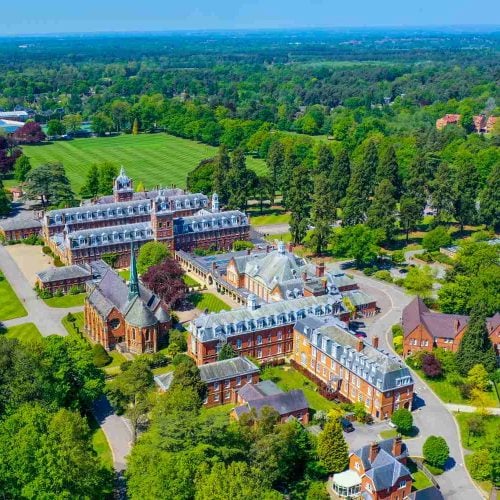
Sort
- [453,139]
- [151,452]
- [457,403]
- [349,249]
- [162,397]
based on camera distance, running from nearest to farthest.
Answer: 1. [151,452]
2. [162,397]
3. [457,403]
4. [349,249]
5. [453,139]

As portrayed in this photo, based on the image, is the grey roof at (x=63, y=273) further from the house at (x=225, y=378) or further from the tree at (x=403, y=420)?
the tree at (x=403, y=420)

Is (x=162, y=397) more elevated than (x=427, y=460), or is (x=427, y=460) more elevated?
(x=162, y=397)

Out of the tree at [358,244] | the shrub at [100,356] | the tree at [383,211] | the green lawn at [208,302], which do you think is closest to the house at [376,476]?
the shrub at [100,356]

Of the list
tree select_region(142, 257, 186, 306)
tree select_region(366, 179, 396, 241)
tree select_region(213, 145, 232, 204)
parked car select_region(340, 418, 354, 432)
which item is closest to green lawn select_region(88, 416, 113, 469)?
parked car select_region(340, 418, 354, 432)

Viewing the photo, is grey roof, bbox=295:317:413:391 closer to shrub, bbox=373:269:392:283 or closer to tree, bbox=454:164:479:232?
shrub, bbox=373:269:392:283

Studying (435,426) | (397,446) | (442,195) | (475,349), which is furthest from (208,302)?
(442,195)

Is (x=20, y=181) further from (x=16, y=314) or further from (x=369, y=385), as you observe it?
(x=369, y=385)

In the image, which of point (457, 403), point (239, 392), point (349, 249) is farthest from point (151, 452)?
point (349, 249)
